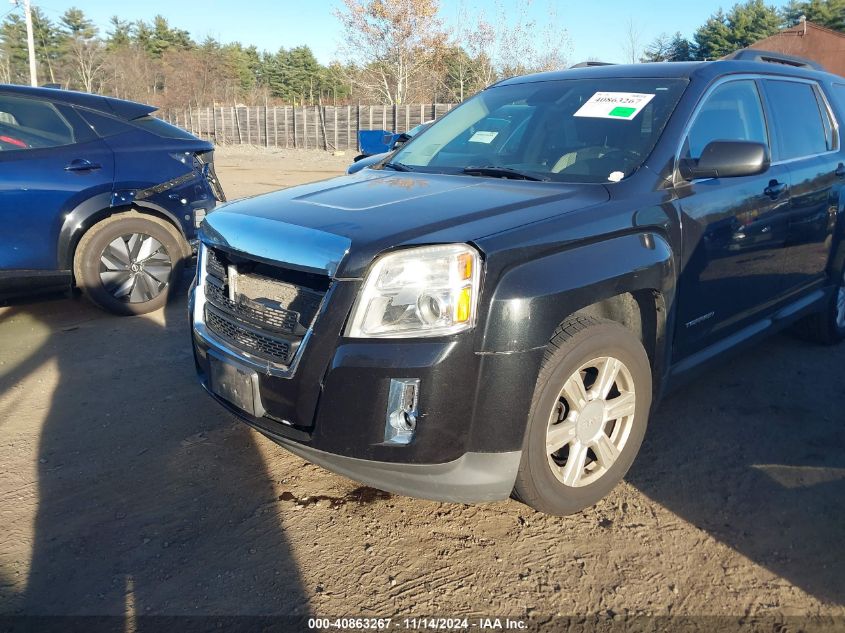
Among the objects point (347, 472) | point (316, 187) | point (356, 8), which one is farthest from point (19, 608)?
point (356, 8)

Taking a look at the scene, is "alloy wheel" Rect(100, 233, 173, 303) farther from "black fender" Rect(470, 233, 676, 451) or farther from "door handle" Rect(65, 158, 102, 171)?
"black fender" Rect(470, 233, 676, 451)

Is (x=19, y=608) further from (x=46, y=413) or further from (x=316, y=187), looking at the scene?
(x=316, y=187)

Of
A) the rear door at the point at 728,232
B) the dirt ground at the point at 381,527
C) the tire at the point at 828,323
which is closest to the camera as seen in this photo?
the dirt ground at the point at 381,527

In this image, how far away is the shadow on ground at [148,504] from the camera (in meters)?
2.37

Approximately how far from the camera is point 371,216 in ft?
8.50

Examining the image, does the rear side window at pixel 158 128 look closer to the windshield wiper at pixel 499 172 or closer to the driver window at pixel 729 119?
the windshield wiper at pixel 499 172

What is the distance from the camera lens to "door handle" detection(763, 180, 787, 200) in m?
3.56

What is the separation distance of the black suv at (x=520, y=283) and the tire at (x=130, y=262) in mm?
2464

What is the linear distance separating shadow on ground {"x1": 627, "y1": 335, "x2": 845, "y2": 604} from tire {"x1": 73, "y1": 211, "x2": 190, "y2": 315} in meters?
4.02

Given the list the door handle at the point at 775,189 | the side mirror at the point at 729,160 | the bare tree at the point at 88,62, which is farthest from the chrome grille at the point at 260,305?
the bare tree at the point at 88,62

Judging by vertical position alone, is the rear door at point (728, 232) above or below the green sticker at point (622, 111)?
below

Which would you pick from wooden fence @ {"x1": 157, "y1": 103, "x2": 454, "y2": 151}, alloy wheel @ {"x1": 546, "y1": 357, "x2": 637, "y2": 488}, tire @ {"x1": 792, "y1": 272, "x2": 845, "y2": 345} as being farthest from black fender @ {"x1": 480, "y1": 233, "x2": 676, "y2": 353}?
wooden fence @ {"x1": 157, "y1": 103, "x2": 454, "y2": 151}

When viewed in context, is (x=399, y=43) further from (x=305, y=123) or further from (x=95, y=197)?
(x=95, y=197)

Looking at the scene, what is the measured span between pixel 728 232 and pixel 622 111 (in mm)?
792
